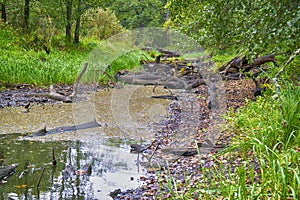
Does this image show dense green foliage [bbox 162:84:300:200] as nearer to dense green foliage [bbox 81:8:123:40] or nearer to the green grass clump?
the green grass clump

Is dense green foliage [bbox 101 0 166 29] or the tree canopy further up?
dense green foliage [bbox 101 0 166 29]

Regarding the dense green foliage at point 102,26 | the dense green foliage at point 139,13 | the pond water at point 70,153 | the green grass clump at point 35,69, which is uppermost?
the dense green foliage at point 139,13

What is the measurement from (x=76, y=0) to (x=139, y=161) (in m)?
10.5

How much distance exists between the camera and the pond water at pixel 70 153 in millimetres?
3018

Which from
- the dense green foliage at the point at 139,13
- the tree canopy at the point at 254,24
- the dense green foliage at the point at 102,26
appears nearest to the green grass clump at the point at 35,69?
the tree canopy at the point at 254,24

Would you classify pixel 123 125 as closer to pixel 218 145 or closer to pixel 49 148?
pixel 49 148

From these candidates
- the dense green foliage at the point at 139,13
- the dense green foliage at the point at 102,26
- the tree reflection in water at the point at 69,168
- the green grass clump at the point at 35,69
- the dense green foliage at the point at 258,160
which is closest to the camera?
the dense green foliage at the point at 258,160

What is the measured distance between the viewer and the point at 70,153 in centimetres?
391

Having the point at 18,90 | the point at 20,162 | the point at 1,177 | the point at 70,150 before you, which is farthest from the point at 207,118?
the point at 18,90

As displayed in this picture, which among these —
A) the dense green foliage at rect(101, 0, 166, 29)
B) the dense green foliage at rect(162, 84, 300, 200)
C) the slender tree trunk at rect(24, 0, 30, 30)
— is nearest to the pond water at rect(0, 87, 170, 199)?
the dense green foliage at rect(162, 84, 300, 200)

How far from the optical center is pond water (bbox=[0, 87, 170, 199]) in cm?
302

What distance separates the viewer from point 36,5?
1324 centimetres

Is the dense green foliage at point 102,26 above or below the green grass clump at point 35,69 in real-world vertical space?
above

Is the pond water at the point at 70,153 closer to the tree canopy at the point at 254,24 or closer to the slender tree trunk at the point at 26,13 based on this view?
the tree canopy at the point at 254,24
